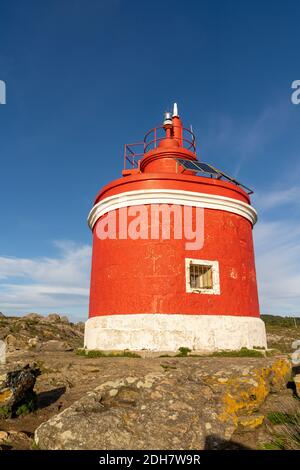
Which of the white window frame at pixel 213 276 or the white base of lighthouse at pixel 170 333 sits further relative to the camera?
the white window frame at pixel 213 276

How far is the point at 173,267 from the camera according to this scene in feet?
37.6

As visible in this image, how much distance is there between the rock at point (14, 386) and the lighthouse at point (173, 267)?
501 cm

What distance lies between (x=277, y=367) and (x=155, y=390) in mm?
3250

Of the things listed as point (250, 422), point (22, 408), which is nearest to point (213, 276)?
point (250, 422)

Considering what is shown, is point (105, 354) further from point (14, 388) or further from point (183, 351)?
point (14, 388)

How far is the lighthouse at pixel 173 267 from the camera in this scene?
10938 mm

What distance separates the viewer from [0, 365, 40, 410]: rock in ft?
17.9

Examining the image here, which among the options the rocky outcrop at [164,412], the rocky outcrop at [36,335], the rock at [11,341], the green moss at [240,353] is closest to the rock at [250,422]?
the rocky outcrop at [164,412]

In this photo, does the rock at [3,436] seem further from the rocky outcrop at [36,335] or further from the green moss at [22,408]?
the rocky outcrop at [36,335]

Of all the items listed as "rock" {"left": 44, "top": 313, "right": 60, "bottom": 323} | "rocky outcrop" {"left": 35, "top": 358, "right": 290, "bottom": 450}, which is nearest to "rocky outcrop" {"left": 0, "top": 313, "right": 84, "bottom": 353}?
"rock" {"left": 44, "top": 313, "right": 60, "bottom": 323}

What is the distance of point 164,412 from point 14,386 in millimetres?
2767

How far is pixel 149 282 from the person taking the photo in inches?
446
